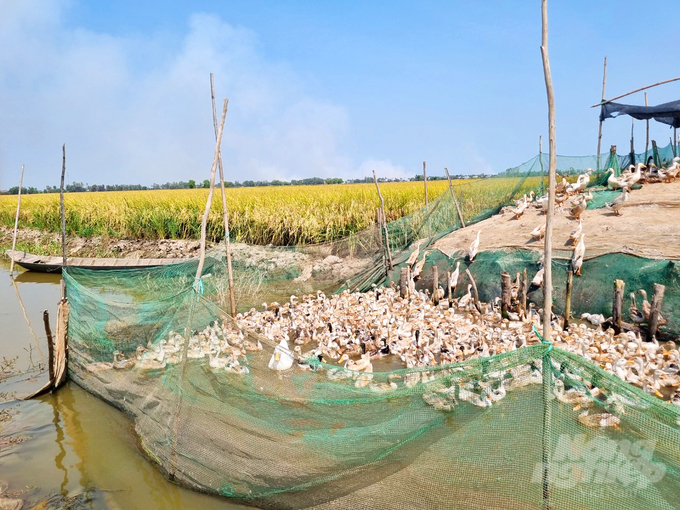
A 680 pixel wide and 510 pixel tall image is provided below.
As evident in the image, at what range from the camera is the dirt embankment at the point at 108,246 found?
51.9 ft

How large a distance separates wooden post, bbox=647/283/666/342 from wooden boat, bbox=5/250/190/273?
10.3m

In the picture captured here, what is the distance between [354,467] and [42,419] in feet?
13.4

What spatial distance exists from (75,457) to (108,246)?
14549mm

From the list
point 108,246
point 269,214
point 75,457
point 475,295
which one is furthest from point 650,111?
point 108,246

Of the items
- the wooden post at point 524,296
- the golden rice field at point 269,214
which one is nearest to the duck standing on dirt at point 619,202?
the golden rice field at point 269,214

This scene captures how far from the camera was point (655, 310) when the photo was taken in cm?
641

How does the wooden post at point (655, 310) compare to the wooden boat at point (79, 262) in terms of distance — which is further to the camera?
the wooden boat at point (79, 262)

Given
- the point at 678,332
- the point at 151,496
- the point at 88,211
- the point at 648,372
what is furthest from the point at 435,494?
the point at 88,211

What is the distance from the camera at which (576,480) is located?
102 inches

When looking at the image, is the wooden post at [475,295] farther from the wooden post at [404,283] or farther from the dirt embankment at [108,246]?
the dirt embankment at [108,246]

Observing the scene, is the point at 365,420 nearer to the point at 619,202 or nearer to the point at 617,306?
the point at 617,306

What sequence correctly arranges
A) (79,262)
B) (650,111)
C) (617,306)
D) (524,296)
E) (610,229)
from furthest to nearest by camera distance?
(79,262)
(650,111)
(610,229)
(524,296)
(617,306)

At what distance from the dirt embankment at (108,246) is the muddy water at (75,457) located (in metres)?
8.98

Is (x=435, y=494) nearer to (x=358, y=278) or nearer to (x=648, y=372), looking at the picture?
(x=648, y=372)
